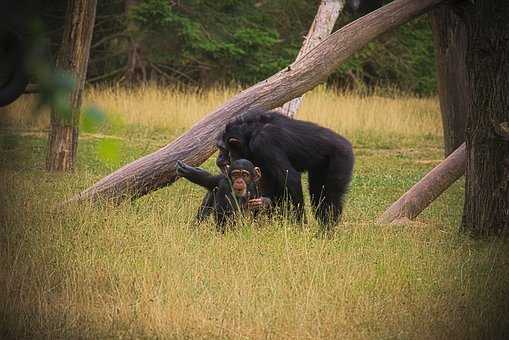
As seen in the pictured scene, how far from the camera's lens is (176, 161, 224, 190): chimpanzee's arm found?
23.5 ft

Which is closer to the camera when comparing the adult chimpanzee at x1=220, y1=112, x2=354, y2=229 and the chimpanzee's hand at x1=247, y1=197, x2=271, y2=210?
the chimpanzee's hand at x1=247, y1=197, x2=271, y2=210

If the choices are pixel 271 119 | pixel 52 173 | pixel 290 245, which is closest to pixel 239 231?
pixel 290 245

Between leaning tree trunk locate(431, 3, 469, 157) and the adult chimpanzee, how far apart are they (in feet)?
13.4

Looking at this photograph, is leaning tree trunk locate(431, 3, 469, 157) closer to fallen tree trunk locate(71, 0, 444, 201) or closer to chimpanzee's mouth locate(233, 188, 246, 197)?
fallen tree trunk locate(71, 0, 444, 201)

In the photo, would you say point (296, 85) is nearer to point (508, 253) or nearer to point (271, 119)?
point (271, 119)

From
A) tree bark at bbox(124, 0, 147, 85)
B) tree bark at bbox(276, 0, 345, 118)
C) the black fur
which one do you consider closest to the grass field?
the black fur

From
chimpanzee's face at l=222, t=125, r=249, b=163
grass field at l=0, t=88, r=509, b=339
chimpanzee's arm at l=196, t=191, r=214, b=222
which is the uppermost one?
chimpanzee's face at l=222, t=125, r=249, b=163

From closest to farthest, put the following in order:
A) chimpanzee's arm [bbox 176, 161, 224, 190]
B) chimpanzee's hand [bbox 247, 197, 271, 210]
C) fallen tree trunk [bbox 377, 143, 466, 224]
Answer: chimpanzee's hand [bbox 247, 197, 271, 210] < chimpanzee's arm [bbox 176, 161, 224, 190] < fallen tree trunk [bbox 377, 143, 466, 224]

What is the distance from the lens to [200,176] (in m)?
7.18

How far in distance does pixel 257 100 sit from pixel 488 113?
7.59ft

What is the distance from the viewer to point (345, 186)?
7.13m

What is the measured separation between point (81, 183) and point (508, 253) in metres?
5.11

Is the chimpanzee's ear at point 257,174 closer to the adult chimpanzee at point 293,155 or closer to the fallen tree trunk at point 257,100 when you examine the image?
the adult chimpanzee at point 293,155

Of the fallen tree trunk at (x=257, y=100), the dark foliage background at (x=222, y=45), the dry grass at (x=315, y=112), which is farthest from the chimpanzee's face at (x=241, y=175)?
the dark foliage background at (x=222, y=45)
